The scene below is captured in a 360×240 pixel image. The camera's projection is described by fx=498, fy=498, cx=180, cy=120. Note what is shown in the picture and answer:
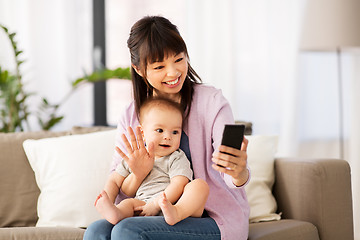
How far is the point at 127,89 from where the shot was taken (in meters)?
3.63

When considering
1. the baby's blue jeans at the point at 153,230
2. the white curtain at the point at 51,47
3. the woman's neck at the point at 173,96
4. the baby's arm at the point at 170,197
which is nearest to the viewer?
the baby's blue jeans at the point at 153,230

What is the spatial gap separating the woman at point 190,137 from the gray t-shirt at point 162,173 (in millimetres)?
29

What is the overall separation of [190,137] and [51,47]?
6.11 feet

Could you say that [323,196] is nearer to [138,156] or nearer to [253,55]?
[138,156]

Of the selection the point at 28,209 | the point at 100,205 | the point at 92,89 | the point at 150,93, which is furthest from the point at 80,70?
the point at 100,205

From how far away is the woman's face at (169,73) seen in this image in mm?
1597

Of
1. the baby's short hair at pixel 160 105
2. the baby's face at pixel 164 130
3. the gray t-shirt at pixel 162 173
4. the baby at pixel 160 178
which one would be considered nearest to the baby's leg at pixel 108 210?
the baby at pixel 160 178

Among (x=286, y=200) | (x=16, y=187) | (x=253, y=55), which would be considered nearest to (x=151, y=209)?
(x=286, y=200)

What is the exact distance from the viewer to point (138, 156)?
1562 mm

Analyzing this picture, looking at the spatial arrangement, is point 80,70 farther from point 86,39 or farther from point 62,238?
point 62,238

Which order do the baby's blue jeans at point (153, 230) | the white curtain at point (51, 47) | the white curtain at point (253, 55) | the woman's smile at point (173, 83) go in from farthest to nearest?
the white curtain at point (253, 55)
the white curtain at point (51, 47)
the woman's smile at point (173, 83)
the baby's blue jeans at point (153, 230)

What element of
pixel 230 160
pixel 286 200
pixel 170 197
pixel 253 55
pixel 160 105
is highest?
pixel 253 55

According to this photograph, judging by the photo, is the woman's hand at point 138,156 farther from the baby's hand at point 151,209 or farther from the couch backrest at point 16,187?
the couch backrest at point 16,187

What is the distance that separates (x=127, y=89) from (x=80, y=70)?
0.43 metres
